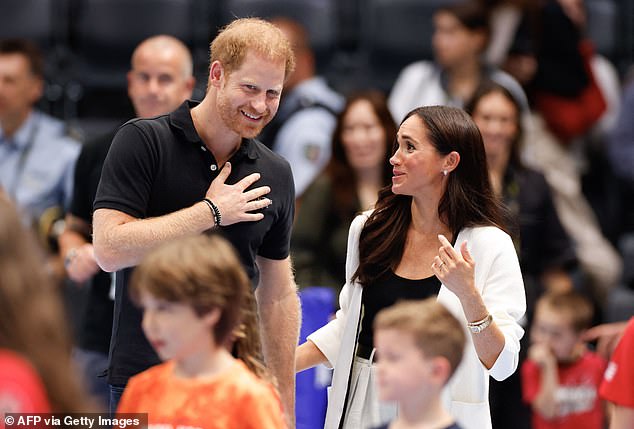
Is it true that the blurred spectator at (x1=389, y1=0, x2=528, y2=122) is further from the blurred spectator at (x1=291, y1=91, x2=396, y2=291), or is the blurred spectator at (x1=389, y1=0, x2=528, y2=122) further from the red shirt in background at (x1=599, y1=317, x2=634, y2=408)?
the red shirt in background at (x1=599, y1=317, x2=634, y2=408)

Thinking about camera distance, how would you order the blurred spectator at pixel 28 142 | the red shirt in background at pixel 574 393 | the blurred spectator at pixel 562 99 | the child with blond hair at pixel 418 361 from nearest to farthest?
the child with blond hair at pixel 418 361 → the red shirt in background at pixel 574 393 → the blurred spectator at pixel 28 142 → the blurred spectator at pixel 562 99

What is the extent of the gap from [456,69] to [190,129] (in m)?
3.19

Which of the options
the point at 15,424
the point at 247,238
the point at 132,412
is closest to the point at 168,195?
the point at 247,238

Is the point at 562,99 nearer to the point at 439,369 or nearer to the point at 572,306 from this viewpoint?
the point at 572,306

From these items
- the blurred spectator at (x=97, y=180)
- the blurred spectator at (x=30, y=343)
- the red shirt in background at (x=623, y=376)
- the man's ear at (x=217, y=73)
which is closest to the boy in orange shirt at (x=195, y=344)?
the blurred spectator at (x=30, y=343)

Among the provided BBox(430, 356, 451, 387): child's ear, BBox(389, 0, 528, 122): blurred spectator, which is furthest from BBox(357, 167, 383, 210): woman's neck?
BBox(430, 356, 451, 387): child's ear

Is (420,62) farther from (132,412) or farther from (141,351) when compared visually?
(132,412)

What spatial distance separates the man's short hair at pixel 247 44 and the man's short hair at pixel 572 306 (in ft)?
8.20

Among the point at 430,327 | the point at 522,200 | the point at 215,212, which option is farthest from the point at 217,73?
the point at 522,200

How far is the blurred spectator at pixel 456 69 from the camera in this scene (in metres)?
6.79

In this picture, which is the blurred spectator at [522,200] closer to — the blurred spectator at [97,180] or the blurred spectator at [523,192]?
the blurred spectator at [523,192]

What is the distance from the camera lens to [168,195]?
3.85 metres

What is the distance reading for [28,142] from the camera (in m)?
6.55

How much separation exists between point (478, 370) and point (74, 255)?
1.89m
